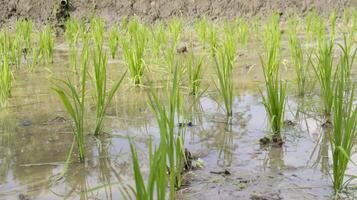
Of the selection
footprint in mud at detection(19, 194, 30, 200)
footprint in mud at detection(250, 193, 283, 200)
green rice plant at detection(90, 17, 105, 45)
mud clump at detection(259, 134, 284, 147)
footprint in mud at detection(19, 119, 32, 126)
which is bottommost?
footprint in mud at detection(19, 194, 30, 200)

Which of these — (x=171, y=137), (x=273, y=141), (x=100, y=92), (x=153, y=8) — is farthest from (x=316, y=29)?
(x=153, y=8)

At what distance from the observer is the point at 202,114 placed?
8.95 feet

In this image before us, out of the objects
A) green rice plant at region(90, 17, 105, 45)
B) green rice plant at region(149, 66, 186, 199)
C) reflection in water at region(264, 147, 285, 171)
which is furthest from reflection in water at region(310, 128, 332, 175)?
green rice plant at region(90, 17, 105, 45)

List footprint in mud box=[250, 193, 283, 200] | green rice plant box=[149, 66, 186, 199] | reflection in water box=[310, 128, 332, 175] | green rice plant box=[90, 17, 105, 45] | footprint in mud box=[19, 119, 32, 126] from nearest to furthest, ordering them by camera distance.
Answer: green rice plant box=[149, 66, 186, 199], footprint in mud box=[250, 193, 283, 200], reflection in water box=[310, 128, 332, 175], footprint in mud box=[19, 119, 32, 126], green rice plant box=[90, 17, 105, 45]

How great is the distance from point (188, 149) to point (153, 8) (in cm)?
788

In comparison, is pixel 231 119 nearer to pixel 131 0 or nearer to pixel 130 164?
pixel 130 164

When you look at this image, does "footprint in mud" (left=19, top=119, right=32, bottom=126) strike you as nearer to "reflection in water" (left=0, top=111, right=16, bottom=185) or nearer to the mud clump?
"reflection in water" (left=0, top=111, right=16, bottom=185)

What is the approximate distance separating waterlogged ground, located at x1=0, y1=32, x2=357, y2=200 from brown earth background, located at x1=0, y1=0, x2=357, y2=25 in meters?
6.20

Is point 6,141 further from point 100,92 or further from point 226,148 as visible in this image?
point 226,148

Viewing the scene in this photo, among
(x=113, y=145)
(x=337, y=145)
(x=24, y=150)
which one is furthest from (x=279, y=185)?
(x=24, y=150)

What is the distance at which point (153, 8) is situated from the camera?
9695 mm

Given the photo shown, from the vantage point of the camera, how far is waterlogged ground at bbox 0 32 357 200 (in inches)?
65.5

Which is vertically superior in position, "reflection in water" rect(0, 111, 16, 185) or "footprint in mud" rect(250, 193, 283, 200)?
"reflection in water" rect(0, 111, 16, 185)

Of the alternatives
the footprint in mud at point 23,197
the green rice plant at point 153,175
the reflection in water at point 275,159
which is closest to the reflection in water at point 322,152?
the reflection in water at point 275,159
